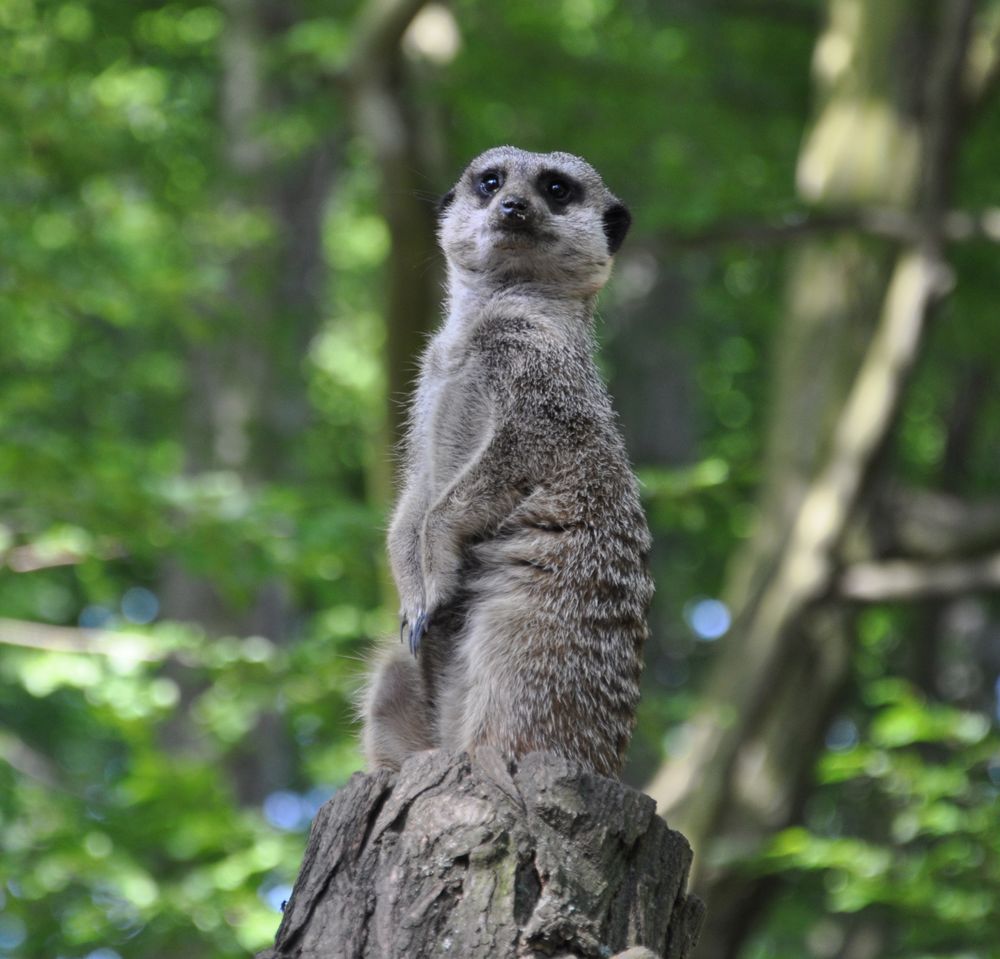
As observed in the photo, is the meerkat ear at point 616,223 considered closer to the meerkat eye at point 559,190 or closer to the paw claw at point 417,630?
the meerkat eye at point 559,190

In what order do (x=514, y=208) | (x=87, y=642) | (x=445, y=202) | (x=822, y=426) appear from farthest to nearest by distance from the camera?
(x=822, y=426), (x=87, y=642), (x=445, y=202), (x=514, y=208)

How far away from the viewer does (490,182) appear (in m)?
4.62

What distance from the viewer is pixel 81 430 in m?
14.0

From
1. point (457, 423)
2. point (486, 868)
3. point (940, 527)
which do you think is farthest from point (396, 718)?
point (940, 527)

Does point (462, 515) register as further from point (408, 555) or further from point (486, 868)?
point (486, 868)

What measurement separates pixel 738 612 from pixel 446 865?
5.89m

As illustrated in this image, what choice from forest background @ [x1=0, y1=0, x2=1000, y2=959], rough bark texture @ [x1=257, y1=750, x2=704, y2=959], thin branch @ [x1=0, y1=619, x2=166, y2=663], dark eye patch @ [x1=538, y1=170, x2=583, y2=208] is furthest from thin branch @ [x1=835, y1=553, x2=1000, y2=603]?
rough bark texture @ [x1=257, y1=750, x2=704, y2=959]

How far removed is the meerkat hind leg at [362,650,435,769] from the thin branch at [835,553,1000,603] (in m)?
4.94

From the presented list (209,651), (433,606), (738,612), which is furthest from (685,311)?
(433,606)

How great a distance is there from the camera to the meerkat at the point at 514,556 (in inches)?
137

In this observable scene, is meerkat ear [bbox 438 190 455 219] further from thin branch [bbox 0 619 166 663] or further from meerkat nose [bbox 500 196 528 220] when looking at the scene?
thin branch [bbox 0 619 166 663]

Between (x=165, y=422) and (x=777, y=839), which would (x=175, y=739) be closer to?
(x=777, y=839)

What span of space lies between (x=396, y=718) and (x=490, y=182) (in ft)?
5.99

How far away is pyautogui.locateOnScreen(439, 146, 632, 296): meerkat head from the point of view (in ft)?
14.0
